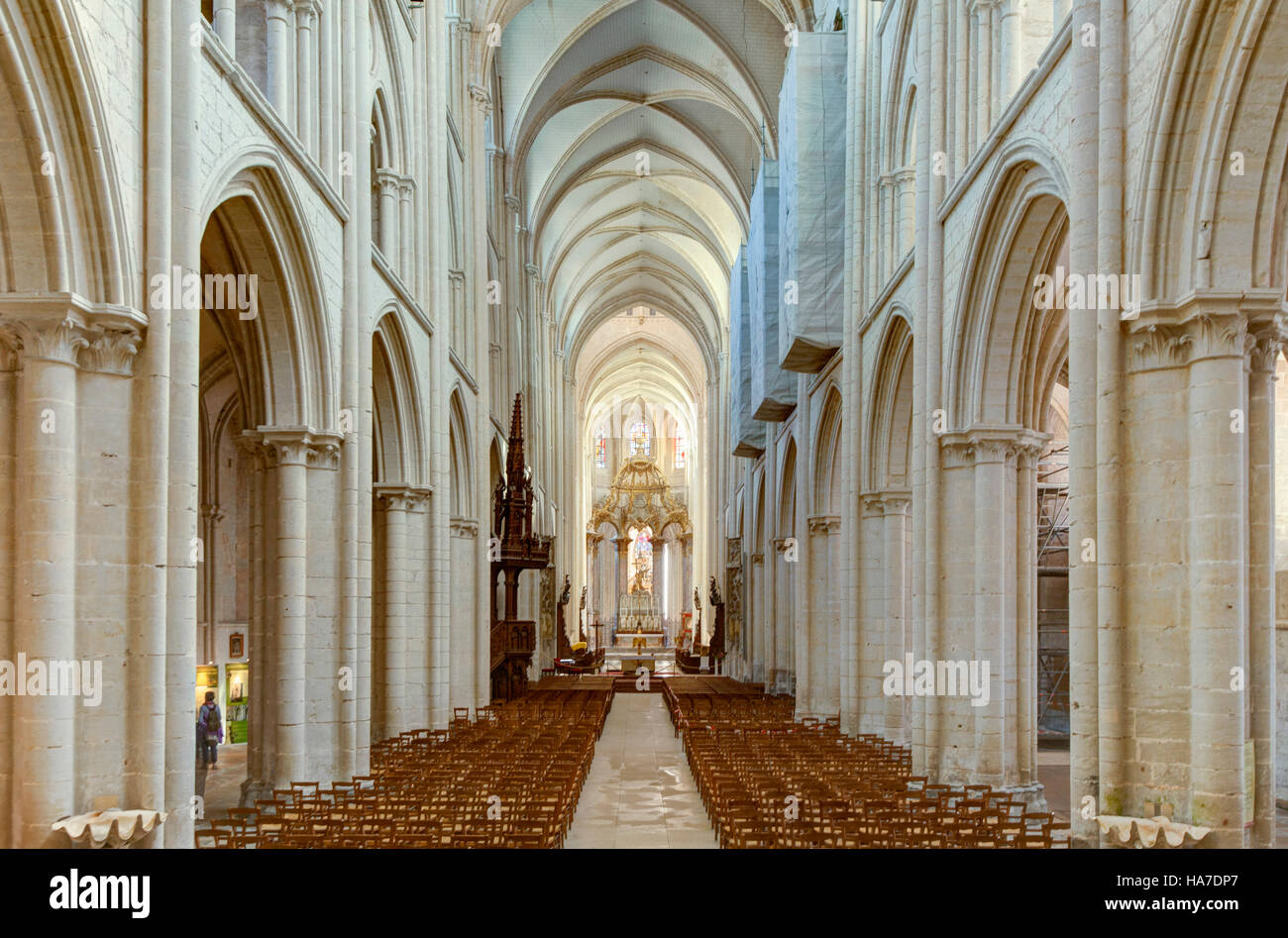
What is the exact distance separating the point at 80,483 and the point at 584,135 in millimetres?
34065

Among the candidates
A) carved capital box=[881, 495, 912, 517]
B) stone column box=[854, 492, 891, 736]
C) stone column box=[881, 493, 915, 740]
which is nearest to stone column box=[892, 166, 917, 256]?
carved capital box=[881, 495, 912, 517]

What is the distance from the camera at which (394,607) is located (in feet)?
63.1

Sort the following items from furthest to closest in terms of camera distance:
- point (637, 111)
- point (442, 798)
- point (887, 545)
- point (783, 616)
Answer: point (637, 111)
point (783, 616)
point (887, 545)
point (442, 798)

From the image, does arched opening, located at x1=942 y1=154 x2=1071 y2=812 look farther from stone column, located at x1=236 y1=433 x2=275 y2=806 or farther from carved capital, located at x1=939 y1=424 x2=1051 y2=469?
stone column, located at x1=236 y1=433 x2=275 y2=806

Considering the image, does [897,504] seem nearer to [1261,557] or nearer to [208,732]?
[1261,557]

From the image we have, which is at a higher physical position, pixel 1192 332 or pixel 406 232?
pixel 406 232

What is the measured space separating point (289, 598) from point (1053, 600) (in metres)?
18.5

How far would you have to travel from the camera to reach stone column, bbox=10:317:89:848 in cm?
810

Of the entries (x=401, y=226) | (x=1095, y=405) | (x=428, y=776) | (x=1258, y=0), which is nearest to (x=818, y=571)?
(x=401, y=226)

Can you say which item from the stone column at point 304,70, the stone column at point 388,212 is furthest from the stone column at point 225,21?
the stone column at point 388,212

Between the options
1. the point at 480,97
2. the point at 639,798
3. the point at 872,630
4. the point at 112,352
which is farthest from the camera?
the point at 480,97

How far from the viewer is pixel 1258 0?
8.17 metres

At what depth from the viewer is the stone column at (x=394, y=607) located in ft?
62.5

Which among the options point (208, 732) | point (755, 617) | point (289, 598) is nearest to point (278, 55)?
point (289, 598)
